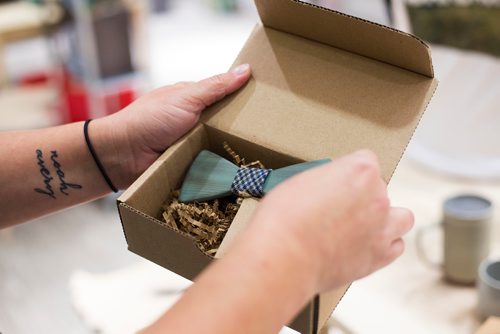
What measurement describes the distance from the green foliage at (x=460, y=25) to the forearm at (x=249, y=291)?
1.40 metres

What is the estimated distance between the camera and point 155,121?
1.09 m

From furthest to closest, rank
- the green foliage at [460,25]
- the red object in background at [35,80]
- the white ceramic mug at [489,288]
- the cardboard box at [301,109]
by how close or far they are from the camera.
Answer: the red object in background at [35,80]
the green foliage at [460,25]
the white ceramic mug at [489,288]
the cardboard box at [301,109]

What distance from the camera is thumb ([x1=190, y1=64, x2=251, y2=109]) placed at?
1.03 metres

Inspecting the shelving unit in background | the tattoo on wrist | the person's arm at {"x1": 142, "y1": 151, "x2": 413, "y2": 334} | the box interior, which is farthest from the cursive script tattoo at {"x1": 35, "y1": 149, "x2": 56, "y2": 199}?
the shelving unit in background

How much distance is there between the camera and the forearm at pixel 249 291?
0.67 m

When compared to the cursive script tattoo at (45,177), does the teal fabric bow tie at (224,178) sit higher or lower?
higher

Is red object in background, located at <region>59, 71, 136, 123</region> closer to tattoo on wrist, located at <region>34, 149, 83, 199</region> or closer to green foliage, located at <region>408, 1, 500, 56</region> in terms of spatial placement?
green foliage, located at <region>408, 1, 500, 56</region>

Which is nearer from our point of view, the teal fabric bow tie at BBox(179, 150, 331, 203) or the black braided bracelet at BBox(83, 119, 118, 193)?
the teal fabric bow tie at BBox(179, 150, 331, 203)

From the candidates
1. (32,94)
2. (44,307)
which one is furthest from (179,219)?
(32,94)

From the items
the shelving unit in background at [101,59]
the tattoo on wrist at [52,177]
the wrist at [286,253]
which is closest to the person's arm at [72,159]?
the tattoo on wrist at [52,177]

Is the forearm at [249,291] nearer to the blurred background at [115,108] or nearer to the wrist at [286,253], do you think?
the wrist at [286,253]

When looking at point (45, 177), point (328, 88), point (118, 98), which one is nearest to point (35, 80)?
point (118, 98)

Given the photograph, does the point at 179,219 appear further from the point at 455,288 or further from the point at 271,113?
the point at 455,288

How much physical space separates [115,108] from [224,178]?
245cm
